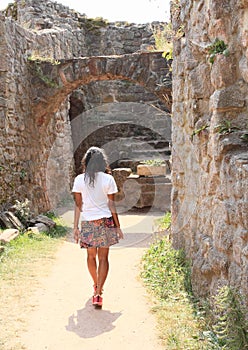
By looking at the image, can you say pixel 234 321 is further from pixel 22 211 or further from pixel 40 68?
pixel 40 68

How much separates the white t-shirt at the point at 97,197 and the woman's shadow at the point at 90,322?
783mm

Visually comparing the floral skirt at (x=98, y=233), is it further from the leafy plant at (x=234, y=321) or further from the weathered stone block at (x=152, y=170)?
the weathered stone block at (x=152, y=170)

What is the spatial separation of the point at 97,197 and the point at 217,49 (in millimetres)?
1565

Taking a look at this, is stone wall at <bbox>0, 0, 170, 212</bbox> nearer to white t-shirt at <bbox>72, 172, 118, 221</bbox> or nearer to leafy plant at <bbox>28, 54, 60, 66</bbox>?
leafy plant at <bbox>28, 54, 60, 66</bbox>

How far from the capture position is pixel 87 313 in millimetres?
3684

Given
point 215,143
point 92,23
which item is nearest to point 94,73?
point 215,143

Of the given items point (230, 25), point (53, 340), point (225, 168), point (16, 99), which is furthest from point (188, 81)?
point (16, 99)

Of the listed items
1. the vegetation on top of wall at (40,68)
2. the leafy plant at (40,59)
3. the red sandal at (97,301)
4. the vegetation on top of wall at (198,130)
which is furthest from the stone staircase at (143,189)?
the red sandal at (97,301)

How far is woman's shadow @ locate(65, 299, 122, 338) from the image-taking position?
3.29m

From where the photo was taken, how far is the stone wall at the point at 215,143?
2.75 meters

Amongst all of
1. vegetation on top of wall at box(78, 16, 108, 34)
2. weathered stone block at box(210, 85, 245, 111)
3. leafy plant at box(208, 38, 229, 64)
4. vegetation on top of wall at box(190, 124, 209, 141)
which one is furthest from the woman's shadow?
vegetation on top of wall at box(78, 16, 108, 34)

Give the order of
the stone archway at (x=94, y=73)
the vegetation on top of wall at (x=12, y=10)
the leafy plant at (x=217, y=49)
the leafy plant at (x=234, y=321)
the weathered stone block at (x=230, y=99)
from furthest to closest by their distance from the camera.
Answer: the vegetation on top of wall at (x=12, y=10) < the stone archway at (x=94, y=73) < the leafy plant at (x=217, y=49) < the weathered stone block at (x=230, y=99) < the leafy plant at (x=234, y=321)

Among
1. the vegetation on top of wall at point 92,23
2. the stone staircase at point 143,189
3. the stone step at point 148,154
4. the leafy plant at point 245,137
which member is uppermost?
the vegetation on top of wall at point 92,23

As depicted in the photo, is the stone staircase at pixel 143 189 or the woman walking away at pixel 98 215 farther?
the stone staircase at pixel 143 189
